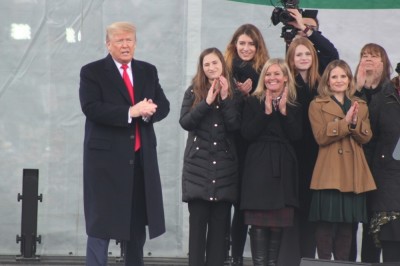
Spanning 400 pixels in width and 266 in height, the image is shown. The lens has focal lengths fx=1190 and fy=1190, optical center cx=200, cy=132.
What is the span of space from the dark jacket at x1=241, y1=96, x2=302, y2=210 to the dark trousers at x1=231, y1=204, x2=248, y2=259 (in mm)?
344

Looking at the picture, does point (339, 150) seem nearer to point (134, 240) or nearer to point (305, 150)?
point (305, 150)

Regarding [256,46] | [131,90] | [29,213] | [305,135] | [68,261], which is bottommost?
[68,261]

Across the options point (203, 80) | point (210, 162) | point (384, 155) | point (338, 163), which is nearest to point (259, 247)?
point (210, 162)

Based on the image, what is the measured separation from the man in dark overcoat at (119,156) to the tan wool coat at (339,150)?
3.80 ft

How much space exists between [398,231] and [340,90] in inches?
42.2

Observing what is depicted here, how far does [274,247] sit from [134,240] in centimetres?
104

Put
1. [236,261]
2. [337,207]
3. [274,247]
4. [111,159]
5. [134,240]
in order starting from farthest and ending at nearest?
[236,261] < [274,247] < [337,207] < [134,240] < [111,159]

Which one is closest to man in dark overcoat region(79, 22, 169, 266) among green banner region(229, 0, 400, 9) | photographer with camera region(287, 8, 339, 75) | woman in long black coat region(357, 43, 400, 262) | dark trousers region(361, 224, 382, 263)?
photographer with camera region(287, 8, 339, 75)

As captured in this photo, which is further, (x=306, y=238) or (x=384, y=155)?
(x=306, y=238)

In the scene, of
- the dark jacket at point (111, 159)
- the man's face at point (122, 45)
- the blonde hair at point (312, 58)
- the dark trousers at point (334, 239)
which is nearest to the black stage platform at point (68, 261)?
the dark trousers at point (334, 239)

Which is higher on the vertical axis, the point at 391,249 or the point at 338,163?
the point at 338,163

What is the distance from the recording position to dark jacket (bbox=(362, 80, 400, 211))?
837cm

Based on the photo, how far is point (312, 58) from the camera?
28.2 ft

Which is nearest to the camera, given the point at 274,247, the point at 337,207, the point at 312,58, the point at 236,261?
the point at 337,207
